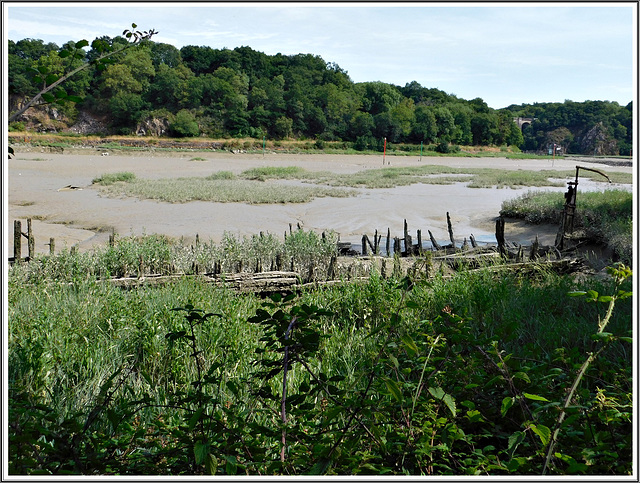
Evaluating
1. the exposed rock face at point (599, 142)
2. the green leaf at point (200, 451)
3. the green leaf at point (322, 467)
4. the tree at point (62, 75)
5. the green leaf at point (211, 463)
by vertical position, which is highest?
the exposed rock face at point (599, 142)

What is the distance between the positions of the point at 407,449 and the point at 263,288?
4.68 meters

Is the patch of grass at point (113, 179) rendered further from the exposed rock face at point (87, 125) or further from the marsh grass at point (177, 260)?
the exposed rock face at point (87, 125)

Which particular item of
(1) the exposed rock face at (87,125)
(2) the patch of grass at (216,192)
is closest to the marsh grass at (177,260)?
(2) the patch of grass at (216,192)

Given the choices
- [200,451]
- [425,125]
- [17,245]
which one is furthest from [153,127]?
[200,451]

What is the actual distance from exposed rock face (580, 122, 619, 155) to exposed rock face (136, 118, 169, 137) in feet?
138

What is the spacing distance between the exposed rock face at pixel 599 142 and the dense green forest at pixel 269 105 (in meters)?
19.0

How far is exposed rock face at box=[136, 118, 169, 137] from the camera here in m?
52.7

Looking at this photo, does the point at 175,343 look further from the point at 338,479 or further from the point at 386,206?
the point at 386,206

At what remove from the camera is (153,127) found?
52.9m

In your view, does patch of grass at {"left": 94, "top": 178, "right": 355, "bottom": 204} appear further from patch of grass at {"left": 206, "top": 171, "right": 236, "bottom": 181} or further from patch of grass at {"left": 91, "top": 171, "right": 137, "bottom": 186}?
patch of grass at {"left": 206, "top": 171, "right": 236, "bottom": 181}

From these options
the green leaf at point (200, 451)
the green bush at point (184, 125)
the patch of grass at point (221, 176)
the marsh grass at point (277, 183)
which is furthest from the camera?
the green bush at point (184, 125)

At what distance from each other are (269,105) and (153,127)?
1192 cm

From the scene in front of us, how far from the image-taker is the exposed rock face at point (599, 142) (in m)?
19.7

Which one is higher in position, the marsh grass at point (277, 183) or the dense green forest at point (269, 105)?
the dense green forest at point (269, 105)
